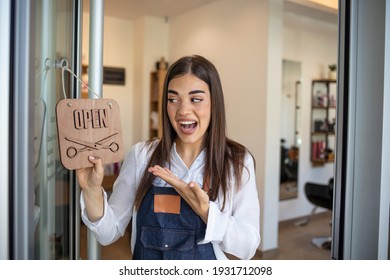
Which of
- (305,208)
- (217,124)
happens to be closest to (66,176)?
(217,124)

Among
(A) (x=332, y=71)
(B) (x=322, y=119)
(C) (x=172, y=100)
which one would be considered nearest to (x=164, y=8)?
(A) (x=332, y=71)

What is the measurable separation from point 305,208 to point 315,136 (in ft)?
2.77

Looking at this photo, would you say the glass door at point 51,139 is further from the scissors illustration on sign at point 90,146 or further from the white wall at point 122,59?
the white wall at point 122,59

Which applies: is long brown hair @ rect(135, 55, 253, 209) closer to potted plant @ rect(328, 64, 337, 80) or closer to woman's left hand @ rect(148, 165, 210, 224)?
woman's left hand @ rect(148, 165, 210, 224)

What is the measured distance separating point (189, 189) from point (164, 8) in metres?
3.06

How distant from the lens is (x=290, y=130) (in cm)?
375

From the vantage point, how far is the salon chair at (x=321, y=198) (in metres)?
3.10

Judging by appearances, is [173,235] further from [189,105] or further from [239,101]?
[239,101]

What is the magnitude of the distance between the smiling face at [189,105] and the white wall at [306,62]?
3.04 metres

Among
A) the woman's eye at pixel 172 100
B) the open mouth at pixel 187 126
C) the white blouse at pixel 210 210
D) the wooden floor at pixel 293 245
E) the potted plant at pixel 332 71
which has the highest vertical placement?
the potted plant at pixel 332 71

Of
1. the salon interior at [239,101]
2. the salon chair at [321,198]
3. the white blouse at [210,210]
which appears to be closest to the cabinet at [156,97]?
the salon interior at [239,101]

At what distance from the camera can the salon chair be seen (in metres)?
3.10
